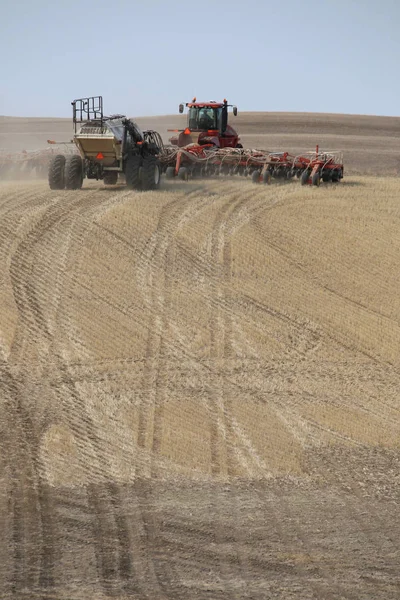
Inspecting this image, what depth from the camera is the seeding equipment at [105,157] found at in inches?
873

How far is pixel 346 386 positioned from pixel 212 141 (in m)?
16.5

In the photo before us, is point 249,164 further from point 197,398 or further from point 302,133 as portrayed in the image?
point 302,133

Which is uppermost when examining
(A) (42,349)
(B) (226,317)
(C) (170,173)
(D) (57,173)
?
Result: (D) (57,173)

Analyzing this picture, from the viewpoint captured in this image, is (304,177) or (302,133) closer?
(304,177)

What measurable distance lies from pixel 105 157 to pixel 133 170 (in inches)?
31.4

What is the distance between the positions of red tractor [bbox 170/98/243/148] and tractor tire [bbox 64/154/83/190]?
667 cm

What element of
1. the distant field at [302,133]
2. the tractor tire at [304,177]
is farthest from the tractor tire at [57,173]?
the distant field at [302,133]

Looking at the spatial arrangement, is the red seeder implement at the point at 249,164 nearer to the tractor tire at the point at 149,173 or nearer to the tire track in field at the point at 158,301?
the tire track in field at the point at 158,301

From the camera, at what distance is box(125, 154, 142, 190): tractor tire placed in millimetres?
22969

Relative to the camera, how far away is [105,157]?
74.1 ft

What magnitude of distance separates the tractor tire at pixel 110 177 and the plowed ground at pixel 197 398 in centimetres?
79

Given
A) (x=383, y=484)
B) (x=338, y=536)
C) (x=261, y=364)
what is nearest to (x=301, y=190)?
(x=261, y=364)

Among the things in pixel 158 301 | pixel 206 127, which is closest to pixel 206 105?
pixel 206 127

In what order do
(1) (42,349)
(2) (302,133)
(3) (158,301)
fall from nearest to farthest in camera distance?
(1) (42,349) < (3) (158,301) < (2) (302,133)
